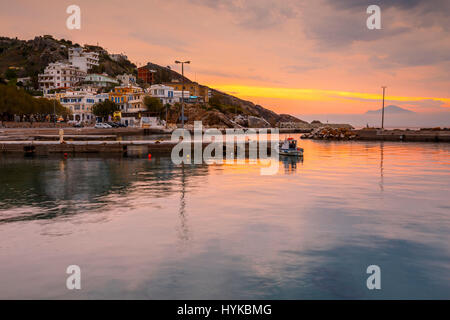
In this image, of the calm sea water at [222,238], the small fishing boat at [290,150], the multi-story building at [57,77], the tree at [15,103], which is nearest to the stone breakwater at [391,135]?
the small fishing boat at [290,150]

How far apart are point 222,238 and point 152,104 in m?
138

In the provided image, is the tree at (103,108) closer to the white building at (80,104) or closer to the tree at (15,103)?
the white building at (80,104)

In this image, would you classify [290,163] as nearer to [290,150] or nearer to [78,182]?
[290,150]

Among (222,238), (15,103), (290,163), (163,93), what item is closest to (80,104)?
(163,93)

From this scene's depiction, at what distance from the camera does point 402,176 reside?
3688 centimetres

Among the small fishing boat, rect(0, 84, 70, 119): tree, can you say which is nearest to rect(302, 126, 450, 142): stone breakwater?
the small fishing boat

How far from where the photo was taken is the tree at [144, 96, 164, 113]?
14738 cm

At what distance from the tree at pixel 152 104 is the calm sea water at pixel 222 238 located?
11898 centimetres

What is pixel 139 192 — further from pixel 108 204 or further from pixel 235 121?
pixel 235 121

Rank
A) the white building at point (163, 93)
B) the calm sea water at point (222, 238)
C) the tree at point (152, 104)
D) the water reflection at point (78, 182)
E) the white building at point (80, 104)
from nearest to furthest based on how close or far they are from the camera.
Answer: the calm sea water at point (222, 238)
the water reflection at point (78, 182)
the tree at point (152, 104)
the white building at point (80, 104)
the white building at point (163, 93)

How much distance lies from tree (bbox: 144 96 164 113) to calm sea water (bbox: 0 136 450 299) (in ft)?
390

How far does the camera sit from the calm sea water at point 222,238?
11.1m
